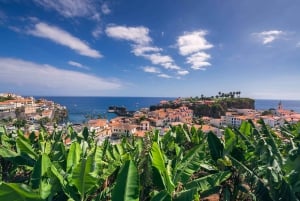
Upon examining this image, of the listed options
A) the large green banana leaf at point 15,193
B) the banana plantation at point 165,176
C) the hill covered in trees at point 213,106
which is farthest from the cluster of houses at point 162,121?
the large green banana leaf at point 15,193

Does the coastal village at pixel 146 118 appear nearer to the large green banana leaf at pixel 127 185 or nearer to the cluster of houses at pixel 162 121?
the cluster of houses at pixel 162 121

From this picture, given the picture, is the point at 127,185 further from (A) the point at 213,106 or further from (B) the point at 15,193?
(A) the point at 213,106

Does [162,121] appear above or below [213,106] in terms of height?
below

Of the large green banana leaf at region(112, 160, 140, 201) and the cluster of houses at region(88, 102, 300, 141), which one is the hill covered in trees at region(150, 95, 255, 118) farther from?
the large green banana leaf at region(112, 160, 140, 201)

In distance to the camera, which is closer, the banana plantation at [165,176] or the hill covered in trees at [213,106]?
the banana plantation at [165,176]

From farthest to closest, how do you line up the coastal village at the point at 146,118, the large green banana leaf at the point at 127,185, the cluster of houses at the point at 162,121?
the coastal village at the point at 146,118, the cluster of houses at the point at 162,121, the large green banana leaf at the point at 127,185

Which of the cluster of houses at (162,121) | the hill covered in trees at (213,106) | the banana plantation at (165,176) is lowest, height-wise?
the cluster of houses at (162,121)

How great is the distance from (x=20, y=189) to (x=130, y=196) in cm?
131

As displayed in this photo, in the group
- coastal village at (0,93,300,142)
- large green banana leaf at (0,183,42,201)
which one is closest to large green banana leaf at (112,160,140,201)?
large green banana leaf at (0,183,42,201)

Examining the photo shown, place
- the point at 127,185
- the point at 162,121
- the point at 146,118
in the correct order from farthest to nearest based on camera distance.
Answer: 1. the point at 146,118
2. the point at 162,121
3. the point at 127,185

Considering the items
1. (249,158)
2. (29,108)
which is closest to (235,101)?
(29,108)

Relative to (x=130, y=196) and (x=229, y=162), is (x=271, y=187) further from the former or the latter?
(x=130, y=196)

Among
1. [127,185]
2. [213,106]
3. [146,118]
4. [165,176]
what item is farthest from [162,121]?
[127,185]

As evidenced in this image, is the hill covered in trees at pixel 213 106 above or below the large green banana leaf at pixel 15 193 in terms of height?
below
